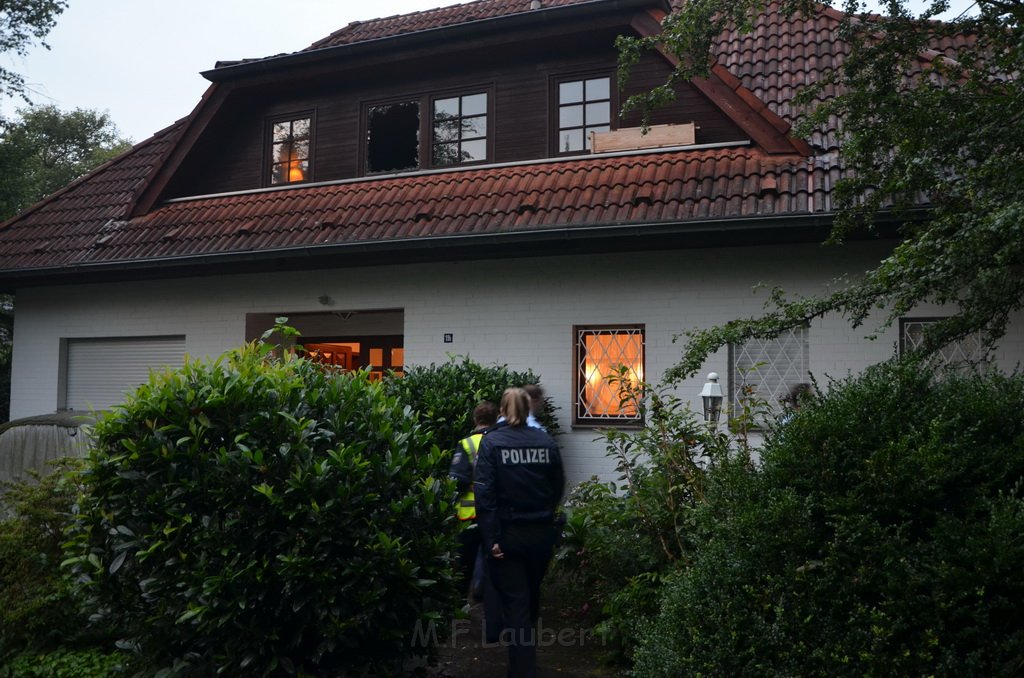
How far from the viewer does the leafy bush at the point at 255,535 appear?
4195mm

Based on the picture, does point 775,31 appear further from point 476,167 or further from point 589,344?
point 589,344

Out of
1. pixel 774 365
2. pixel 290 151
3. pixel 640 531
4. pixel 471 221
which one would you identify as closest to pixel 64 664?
pixel 640 531

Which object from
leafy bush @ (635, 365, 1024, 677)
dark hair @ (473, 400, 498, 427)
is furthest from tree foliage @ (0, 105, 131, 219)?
leafy bush @ (635, 365, 1024, 677)

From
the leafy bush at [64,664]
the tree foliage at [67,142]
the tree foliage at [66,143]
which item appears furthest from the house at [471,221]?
the tree foliage at [67,142]

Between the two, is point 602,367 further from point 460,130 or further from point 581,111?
point 460,130

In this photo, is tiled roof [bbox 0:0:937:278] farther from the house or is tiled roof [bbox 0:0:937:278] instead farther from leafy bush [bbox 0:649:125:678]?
leafy bush [bbox 0:649:125:678]

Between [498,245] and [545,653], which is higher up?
[498,245]

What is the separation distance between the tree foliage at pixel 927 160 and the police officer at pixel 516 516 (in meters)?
1.24

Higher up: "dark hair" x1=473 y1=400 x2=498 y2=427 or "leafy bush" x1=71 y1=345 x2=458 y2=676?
"dark hair" x1=473 y1=400 x2=498 y2=427

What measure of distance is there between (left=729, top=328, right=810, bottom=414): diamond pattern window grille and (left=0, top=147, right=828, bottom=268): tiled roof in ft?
4.78

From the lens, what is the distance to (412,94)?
11.9 metres

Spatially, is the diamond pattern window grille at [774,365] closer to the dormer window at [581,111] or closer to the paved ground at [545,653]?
the dormer window at [581,111]

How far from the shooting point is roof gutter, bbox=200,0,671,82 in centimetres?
1027

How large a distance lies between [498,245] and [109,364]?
267 inches
